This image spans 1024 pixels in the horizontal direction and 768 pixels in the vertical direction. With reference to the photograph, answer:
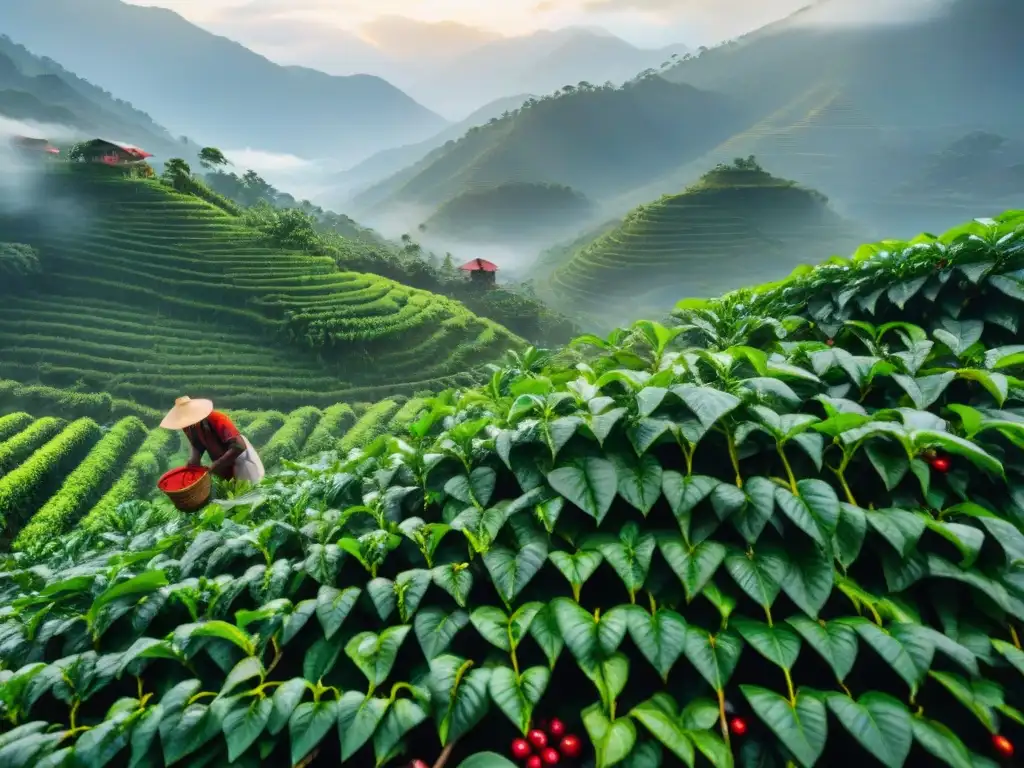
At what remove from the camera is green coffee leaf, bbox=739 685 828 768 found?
0.75 meters

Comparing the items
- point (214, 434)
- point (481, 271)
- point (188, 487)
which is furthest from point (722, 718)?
point (481, 271)

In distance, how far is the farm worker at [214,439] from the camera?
2855 millimetres

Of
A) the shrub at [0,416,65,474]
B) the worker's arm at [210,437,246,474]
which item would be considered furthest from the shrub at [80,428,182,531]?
the worker's arm at [210,437,246,474]

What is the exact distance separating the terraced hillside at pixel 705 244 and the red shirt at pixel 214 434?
978cm

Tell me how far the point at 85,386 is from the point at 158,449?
149cm

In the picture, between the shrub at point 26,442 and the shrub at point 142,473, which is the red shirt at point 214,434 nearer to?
the shrub at point 142,473

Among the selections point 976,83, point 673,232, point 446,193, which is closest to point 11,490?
point 446,193

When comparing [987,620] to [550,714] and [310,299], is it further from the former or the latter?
[310,299]

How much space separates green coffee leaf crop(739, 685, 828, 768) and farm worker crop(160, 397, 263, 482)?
2551 millimetres

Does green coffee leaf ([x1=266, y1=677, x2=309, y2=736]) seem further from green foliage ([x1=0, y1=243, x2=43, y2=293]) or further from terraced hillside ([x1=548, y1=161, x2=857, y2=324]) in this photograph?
terraced hillside ([x1=548, y1=161, x2=857, y2=324])

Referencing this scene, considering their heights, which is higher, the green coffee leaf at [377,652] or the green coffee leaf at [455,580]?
the green coffee leaf at [455,580]

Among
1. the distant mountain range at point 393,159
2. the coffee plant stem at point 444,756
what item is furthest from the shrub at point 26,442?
the distant mountain range at point 393,159

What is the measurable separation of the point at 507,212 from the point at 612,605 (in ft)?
45.5

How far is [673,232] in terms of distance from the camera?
13.1m
